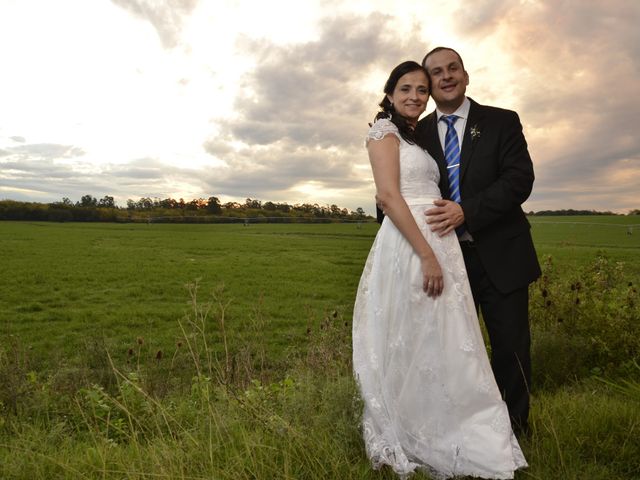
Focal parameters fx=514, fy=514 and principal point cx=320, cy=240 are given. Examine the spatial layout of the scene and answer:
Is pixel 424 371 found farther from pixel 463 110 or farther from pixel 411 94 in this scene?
pixel 463 110

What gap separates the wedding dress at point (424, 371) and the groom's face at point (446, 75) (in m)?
0.57

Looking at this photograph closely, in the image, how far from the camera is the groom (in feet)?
12.2

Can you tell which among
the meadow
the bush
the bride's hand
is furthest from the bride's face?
the bush

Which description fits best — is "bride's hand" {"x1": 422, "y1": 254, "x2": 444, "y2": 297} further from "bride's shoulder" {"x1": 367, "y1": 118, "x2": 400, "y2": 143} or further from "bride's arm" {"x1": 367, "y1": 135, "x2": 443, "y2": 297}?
"bride's shoulder" {"x1": 367, "y1": 118, "x2": 400, "y2": 143}

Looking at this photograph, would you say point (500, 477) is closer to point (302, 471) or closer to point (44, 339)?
point (302, 471)

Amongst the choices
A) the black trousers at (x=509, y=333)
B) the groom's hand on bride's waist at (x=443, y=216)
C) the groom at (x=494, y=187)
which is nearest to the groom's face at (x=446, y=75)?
the groom at (x=494, y=187)

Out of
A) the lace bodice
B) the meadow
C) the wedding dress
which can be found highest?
the lace bodice

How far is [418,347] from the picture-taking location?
327 cm

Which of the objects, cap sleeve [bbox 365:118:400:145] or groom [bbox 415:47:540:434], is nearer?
cap sleeve [bbox 365:118:400:145]

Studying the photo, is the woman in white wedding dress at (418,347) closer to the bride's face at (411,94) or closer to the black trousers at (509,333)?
the bride's face at (411,94)

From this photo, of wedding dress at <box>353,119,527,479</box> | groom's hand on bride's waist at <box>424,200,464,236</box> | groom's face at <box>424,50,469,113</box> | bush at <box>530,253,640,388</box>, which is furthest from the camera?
bush at <box>530,253,640,388</box>

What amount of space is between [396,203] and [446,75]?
1.13 m

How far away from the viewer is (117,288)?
19828 millimetres

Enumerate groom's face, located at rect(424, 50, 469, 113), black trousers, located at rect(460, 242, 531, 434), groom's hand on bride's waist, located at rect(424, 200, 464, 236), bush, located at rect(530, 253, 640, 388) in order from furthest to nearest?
1. bush, located at rect(530, 253, 640, 388)
2. black trousers, located at rect(460, 242, 531, 434)
3. groom's face, located at rect(424, 50, 469, 113)
4. groom's hand on bride's waist, located at rect(424, 200, 464, 236)
